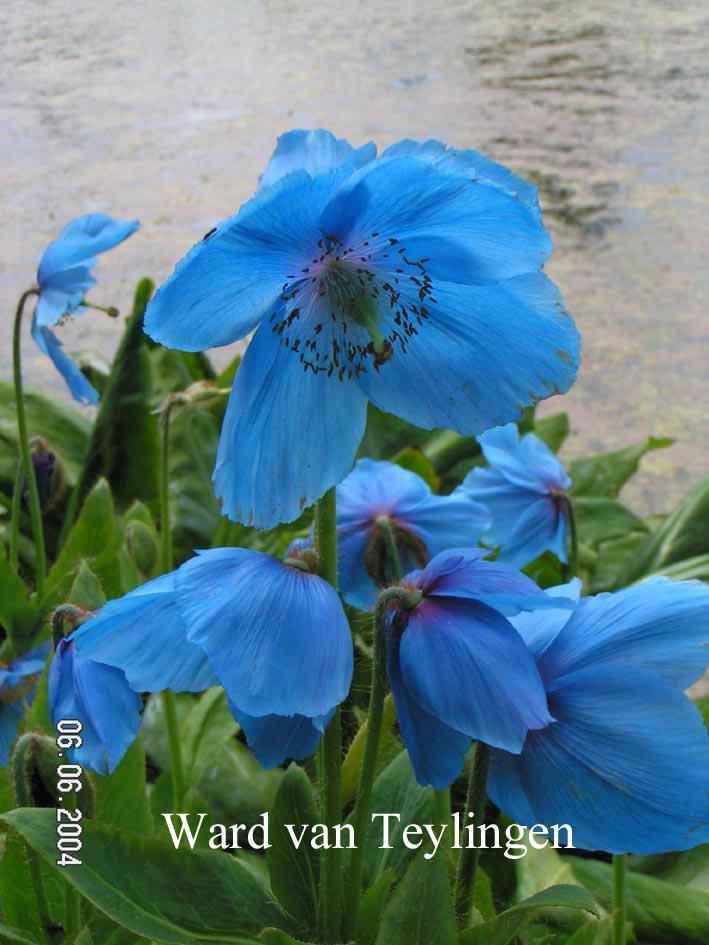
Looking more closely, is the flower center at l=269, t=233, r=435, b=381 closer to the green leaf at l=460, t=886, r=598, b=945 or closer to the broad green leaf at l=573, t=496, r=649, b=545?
the green leaf at l=460, t=886, r=598, b=945

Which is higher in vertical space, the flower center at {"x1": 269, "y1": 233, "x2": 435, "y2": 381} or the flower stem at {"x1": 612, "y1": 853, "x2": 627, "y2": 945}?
the flower center at {"x1": 269, "y1": 233, "x2": 435, "y2": 381}

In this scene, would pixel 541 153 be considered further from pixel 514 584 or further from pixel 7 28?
pixel 514 584

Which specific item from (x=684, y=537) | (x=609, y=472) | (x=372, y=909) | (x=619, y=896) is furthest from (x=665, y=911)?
(x=609, y=472)

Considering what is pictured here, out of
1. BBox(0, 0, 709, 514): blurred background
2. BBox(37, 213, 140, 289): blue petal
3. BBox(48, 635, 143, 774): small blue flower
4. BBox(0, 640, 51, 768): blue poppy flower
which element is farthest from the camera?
BBox(0, 0, 709, 514): blurred background

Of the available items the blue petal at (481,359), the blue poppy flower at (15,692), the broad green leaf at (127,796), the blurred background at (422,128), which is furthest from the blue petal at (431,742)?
the blurred background at (422,128)

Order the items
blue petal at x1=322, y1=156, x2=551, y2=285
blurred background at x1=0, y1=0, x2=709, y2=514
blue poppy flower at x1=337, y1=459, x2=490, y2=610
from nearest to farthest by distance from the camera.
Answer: blue petal at x1=322, y1=156, x2=551, y2=285
blue poppy flower at x1=337, y1=459, x2=490, y2=610
blurred background at x1=0, y1=0, x2=709, y2=514

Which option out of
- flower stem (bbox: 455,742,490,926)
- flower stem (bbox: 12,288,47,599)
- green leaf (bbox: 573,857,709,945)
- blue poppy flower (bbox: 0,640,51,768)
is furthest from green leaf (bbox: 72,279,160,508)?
flower stem (bbox: 455,742,490,926)
